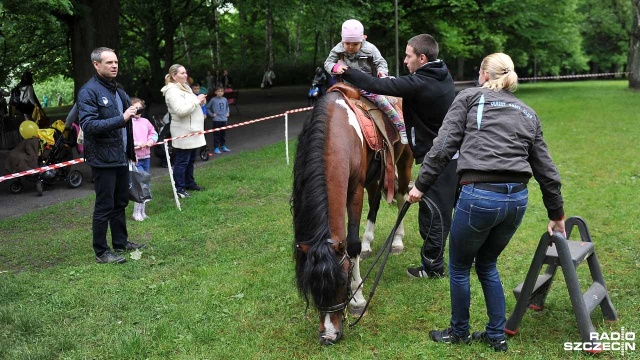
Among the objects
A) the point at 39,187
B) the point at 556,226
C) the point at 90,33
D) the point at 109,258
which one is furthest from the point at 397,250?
the point at 90,33

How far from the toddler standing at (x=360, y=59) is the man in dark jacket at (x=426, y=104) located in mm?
218

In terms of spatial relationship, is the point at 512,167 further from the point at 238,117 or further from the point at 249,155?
the point at 238,117

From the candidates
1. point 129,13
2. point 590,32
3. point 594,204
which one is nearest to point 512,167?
point 594,204

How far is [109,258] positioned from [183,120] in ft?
11.3

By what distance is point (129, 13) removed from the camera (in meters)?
24.2

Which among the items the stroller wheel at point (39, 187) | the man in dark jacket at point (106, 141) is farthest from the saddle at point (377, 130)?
the stroller wheel at point (39, 187)

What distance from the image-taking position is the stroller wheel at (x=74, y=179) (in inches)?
392

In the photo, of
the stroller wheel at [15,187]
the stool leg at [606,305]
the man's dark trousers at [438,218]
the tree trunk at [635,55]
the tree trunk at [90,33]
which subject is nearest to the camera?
the stool leg at [606,305]

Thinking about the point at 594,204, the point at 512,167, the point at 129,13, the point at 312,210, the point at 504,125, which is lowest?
the point at 594,204

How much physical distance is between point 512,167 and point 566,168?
754cm

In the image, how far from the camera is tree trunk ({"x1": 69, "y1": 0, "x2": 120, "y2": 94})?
13.5 meters

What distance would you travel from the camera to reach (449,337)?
3984 mm

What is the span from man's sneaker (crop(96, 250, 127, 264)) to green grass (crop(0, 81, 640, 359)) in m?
0.08

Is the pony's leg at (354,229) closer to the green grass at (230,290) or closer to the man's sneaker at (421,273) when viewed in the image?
Answer: the green grass at (230,290)
